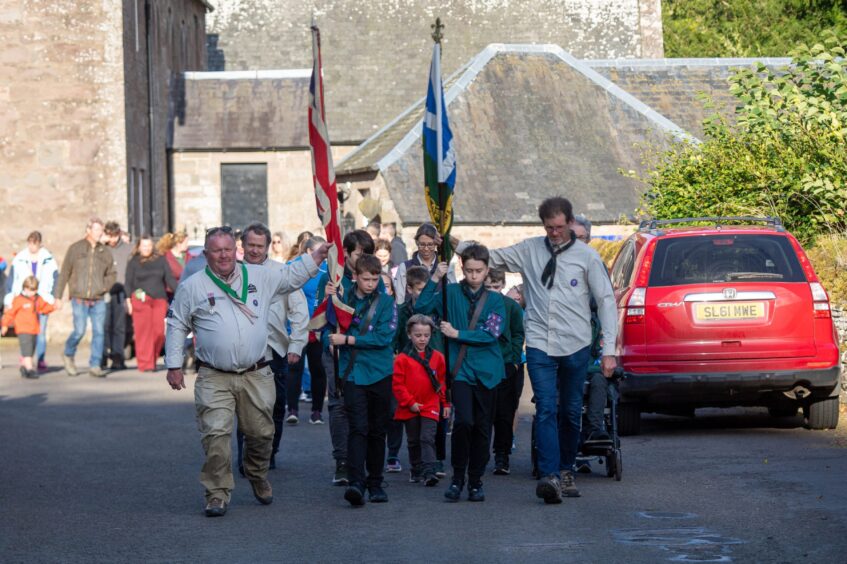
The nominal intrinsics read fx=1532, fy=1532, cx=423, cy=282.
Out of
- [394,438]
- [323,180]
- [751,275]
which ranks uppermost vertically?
[323,180]

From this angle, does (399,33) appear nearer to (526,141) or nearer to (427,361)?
(526,141)

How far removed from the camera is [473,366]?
10.0m

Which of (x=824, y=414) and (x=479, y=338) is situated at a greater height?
(x=479, y=338)

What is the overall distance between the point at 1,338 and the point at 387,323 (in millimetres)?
20718

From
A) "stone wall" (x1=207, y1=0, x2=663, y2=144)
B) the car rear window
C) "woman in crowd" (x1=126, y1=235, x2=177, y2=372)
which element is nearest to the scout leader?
the car rear window

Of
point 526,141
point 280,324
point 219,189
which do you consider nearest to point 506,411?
point 280,324

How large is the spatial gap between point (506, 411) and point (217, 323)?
2.57 m

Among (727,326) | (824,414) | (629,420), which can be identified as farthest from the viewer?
(629,420)

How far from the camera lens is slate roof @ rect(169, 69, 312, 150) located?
144 feet

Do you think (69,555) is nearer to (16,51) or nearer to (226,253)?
(226,253)

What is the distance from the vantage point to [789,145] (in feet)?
60.4

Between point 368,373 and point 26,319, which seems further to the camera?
point 26,319

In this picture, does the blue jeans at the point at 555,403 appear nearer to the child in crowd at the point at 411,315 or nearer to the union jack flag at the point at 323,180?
the child in crowd at the point at 411,315

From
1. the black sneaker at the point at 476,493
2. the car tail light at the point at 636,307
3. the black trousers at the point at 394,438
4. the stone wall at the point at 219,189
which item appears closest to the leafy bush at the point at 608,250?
the car tail light at the point at 636,307
